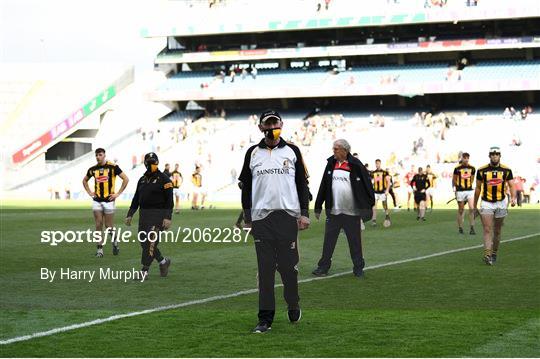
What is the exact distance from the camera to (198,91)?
70875 millimetres

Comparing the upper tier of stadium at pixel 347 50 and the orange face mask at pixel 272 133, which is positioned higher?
the upper tier of stadium at pixel 347 50

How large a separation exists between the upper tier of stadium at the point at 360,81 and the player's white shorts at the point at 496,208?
45.8 metres

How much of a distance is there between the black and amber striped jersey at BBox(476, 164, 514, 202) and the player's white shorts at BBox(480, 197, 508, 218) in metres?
0.07

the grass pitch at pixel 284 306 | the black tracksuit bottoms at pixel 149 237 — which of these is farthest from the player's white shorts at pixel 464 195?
the black tracksuit bottoms at pixel 149 237

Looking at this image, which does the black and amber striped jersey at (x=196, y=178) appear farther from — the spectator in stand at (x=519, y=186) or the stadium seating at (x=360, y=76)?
the stadium seating at (x=360, y=76)

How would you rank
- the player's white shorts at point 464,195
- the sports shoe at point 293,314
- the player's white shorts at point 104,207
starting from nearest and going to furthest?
the sports shoe at point 293,314, the player's white shorts at point 104,207, the player's white shorts at point 464,195

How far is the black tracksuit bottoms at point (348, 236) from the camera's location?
50.5 ft

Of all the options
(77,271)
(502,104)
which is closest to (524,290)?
(77,271)

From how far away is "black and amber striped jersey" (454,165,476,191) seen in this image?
2491cm

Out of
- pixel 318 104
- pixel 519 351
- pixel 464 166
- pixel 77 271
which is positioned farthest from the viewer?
pixel 318 104

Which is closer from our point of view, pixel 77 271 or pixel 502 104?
pixel 77 271

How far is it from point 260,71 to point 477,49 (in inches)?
636

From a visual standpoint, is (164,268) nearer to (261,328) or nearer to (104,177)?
(104,177)

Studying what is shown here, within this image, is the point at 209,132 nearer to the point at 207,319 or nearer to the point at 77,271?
the point at 77,271
